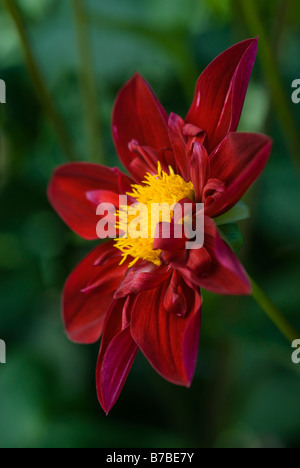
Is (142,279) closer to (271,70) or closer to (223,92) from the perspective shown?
(223,92)

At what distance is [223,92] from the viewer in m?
0.49

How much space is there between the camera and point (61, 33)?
0.99m

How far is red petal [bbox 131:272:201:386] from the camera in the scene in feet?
1.47

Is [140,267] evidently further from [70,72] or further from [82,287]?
[70,72]

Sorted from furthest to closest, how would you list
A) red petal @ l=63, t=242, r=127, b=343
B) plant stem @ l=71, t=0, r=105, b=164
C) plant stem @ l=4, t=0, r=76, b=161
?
plant stem @ l=71, t=0, r=105, b=164
plant stem @ l=4, t=0, r=76, b=161
red petal @ l=63, t=242, r=127, b=343

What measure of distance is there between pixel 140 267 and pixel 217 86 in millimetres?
161

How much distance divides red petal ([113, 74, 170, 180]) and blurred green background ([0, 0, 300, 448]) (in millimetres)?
195

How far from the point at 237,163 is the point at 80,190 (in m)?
0.18

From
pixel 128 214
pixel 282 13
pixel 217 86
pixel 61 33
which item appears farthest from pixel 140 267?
pixel 61 33

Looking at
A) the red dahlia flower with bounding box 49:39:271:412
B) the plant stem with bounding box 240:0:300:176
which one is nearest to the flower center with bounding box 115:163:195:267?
the red dahlia flower with bounding box 49:39:271:412

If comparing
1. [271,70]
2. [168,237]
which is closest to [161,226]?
[168,237]

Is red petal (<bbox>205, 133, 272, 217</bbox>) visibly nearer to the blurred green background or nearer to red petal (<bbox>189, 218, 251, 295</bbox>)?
red petal (<bbox>189, 218, 251, 295</bbox>)
